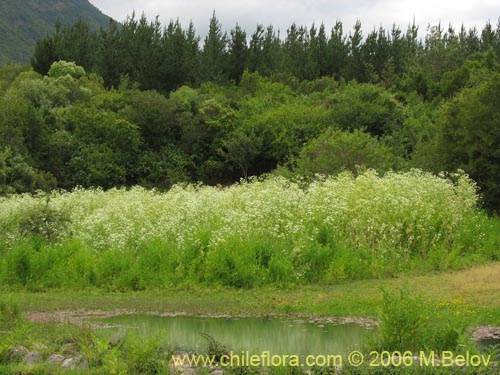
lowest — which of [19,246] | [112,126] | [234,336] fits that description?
[234,336]

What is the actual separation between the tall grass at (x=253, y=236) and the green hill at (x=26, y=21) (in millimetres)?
62964

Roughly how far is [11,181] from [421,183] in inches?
880

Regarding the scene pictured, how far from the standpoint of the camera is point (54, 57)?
66.5 meters

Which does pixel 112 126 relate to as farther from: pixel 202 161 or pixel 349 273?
pixel 349 273

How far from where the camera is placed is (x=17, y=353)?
382 inches

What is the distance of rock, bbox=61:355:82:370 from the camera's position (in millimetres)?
9148

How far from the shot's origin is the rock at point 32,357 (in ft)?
31.2

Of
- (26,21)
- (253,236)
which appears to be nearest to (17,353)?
(253,236)

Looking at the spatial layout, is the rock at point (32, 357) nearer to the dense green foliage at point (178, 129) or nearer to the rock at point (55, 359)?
the rock at point (55, 359)

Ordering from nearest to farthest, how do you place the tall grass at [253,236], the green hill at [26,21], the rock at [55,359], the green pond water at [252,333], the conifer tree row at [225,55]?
the rock at [55,359]
the green pond water at [252,333]
the tall grass at [253,236]
the conifer tree row at [225,55]
the green hill at [26,21]

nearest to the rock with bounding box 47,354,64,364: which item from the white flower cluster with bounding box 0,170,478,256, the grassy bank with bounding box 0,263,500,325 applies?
the grassy bank with bounding box 0,263,500,325

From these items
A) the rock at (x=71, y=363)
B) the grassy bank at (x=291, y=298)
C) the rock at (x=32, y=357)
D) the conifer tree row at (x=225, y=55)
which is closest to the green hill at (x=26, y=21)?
the conifer tree row at (x=225, y=55)

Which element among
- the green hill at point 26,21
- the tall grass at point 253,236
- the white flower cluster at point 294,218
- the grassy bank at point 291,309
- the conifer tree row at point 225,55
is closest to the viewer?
the grassy bank at point 291,309

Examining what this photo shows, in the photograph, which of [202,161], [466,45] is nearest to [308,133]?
[202,161]
